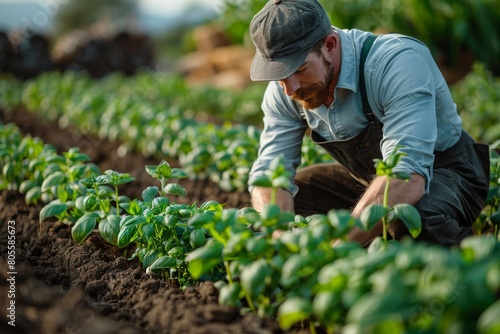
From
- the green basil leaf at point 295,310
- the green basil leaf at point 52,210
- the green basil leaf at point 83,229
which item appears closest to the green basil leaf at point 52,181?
the green basil leaf at point 52,210

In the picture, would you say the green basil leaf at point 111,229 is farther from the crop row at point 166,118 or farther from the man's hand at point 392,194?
the crop row at point 166,118

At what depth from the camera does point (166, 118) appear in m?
5.45

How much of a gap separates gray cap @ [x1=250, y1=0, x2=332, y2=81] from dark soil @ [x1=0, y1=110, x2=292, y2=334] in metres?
0.93

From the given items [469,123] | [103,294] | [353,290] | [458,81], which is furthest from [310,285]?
[458,81]

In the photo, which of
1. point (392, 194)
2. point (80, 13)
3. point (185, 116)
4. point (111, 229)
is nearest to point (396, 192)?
point (392, 194)

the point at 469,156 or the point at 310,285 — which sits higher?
the point at 310,285

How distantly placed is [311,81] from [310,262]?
3.59 feet

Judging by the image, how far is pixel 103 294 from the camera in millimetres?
2793

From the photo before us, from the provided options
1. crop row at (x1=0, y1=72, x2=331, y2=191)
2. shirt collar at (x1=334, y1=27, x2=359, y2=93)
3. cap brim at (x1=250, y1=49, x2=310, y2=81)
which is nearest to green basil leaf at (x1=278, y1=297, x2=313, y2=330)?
cap brim at (x1=250, y1=49, x2=310, y2=81)

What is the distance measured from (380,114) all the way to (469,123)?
2.40m

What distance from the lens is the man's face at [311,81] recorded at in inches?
115

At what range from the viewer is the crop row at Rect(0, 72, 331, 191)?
437 centimetres

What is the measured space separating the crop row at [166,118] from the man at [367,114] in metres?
0.73

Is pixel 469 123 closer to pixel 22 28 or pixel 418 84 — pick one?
pixel 418 84
